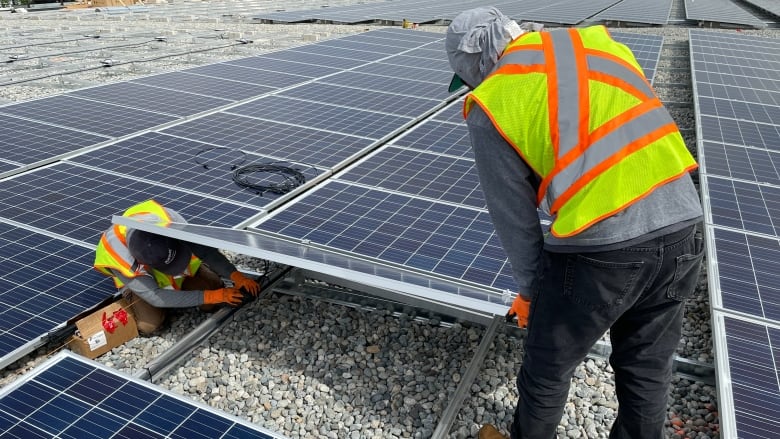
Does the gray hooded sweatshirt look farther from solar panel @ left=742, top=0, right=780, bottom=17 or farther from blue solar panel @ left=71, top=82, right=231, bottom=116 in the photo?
solar panel @ left=742, top=0, right=780, bottom=17

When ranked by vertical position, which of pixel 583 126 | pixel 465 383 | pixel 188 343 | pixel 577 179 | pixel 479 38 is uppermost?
pixel 479 38

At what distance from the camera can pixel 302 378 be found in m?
4.83

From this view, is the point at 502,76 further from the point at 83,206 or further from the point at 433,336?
the point at 83,206

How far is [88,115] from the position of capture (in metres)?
9.08

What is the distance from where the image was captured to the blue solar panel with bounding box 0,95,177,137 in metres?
8.49

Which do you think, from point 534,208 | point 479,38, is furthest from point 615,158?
point 479,38

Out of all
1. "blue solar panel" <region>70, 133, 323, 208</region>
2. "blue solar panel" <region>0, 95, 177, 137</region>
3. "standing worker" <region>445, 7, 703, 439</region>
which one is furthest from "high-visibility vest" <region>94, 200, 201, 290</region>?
"blue solar panel" <region>0, 95, 177, 137</region>

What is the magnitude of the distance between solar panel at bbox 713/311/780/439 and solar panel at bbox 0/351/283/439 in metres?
2.92

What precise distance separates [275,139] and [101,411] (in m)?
5.04

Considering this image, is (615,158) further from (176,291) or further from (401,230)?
(176,291)

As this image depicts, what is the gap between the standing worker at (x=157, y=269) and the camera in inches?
190

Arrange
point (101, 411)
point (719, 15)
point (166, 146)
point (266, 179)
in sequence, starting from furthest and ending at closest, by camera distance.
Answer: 1. point (719, 15)
2. point (166, 146)
3. point (266, 179)
4. point (101, 411)

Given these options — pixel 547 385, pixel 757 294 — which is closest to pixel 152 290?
pixel 547 385

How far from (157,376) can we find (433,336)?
246cm
